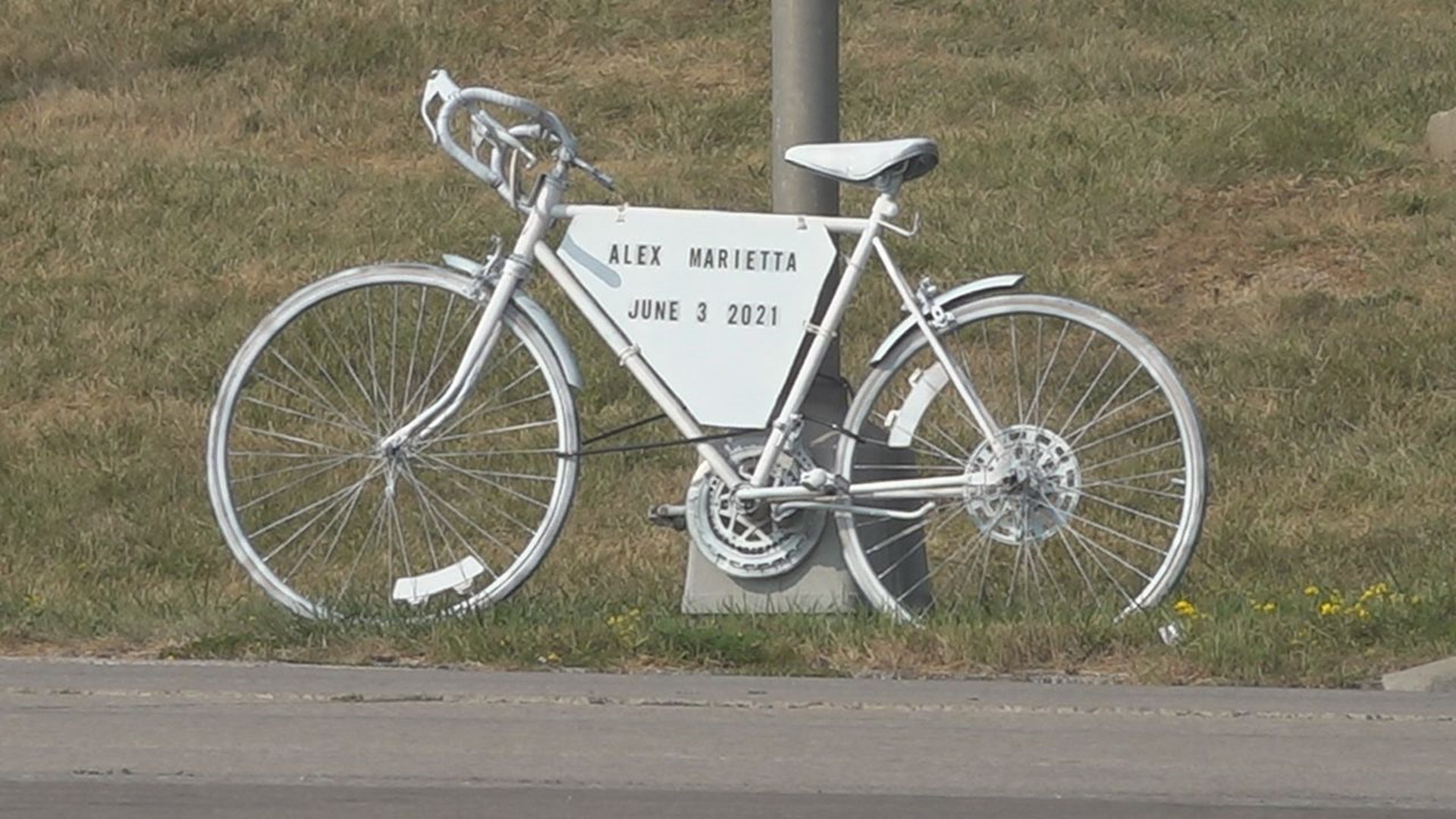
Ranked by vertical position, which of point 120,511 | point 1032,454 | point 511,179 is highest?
point 511,179

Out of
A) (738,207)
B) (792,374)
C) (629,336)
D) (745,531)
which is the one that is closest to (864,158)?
(792,374)

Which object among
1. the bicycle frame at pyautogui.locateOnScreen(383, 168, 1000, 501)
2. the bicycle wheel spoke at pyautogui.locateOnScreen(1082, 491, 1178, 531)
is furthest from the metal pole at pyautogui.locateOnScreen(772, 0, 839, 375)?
the bicycle wheel spoke at pyautogui.locateOnScreen(1082, 491, 1178, 531)

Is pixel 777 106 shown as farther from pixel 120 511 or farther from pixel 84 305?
pixel 84 305

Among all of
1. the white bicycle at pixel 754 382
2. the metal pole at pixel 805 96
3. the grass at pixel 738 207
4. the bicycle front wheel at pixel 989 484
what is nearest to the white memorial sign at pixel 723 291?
the white bicycle at pixel 754 382

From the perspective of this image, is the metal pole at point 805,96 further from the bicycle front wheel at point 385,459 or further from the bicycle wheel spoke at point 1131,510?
the bicycle wheel spoke at point 1131,510

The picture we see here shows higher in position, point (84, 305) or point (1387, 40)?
point (1387, 40)

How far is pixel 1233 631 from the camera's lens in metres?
6.10

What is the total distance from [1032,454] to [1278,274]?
249 inches

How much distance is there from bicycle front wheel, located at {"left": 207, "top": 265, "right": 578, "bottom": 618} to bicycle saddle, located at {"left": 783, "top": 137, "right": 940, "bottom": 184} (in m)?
0.76

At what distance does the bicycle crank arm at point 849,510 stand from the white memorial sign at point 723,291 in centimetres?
20

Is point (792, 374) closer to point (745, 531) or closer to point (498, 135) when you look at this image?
point (745, 531)

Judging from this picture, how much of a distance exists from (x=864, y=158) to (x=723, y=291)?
451 mm

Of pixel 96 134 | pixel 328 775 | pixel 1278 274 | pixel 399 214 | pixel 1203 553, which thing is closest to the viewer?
pixel 328 775

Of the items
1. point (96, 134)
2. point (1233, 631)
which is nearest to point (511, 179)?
point (1233, 631)
